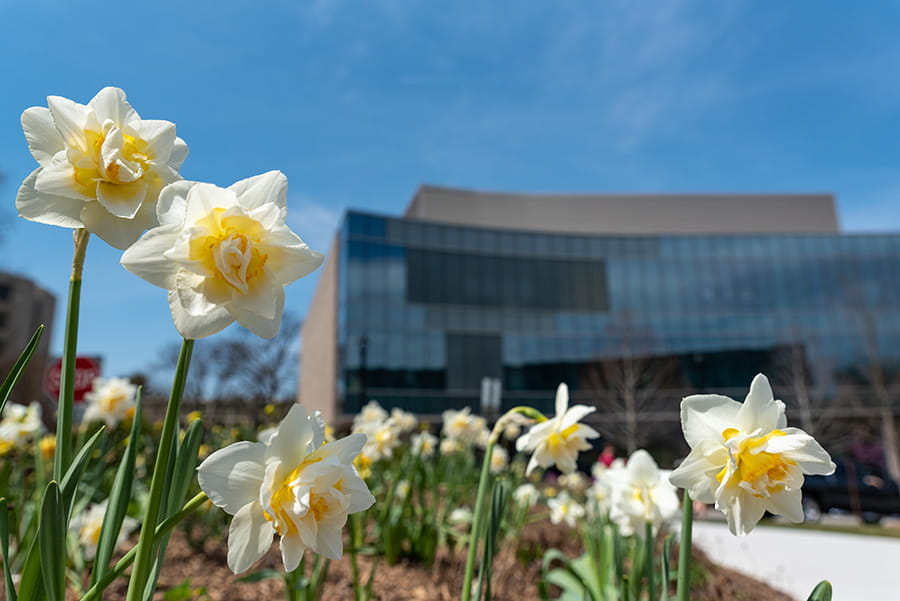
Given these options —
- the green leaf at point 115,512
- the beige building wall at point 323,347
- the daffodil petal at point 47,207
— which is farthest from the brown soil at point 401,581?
the beige building wall at point 323,347

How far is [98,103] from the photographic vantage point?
43.1 inches

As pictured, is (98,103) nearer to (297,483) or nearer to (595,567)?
(297,483)

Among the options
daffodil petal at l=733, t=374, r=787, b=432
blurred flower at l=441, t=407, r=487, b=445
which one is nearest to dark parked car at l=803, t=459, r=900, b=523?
blurred flower at l=441, t=407, r=487, b=445

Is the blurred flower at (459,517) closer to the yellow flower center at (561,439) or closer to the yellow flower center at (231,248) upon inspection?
the yellow flower center at (561,439)

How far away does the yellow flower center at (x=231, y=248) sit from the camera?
0.89 metres

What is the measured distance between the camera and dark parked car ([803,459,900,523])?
14.1 m

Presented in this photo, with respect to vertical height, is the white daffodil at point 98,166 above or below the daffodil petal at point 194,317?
above

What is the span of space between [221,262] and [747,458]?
1.02 m

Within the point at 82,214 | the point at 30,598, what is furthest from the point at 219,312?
the point at 30,598

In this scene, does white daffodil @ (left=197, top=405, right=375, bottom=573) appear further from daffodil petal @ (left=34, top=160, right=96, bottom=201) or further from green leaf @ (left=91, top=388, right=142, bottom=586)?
daffodil petal @ (left=34, top=160, right=96, bottom=201)

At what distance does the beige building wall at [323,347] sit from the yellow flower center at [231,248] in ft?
73.8

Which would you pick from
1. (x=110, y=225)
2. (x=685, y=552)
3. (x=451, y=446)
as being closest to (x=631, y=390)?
(x=451, y=446)

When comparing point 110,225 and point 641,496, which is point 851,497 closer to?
point 641,496

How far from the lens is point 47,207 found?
3.53 ft
